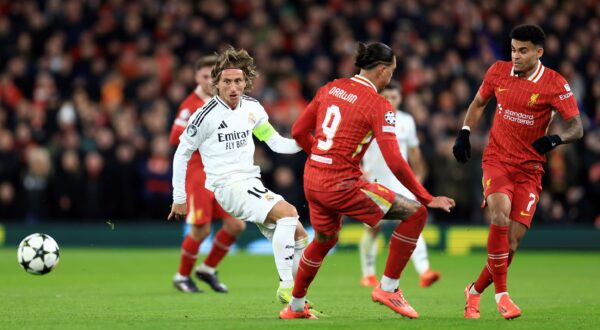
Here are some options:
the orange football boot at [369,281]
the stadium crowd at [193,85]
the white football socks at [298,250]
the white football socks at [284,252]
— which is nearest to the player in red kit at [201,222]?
the orange football boot at [369,281]

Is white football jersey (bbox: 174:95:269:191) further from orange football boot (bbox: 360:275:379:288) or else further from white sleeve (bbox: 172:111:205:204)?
orange football boot (bbox: 360:275:379:288)

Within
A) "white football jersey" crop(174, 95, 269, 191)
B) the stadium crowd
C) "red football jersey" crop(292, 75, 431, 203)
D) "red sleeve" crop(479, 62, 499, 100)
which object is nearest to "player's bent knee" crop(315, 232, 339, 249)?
"red football jersey" crop(292, 75, 431, 203)

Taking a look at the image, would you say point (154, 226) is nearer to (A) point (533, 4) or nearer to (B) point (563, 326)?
(A) point (533, 4)

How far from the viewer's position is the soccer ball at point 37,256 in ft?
34.4

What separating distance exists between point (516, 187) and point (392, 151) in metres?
1.62

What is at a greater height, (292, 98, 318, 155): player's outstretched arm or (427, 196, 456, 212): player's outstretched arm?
(292, 98, 318, 155): player's outstretched arm

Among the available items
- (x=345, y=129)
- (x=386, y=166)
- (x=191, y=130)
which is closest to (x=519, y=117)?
(x=345, y=129)

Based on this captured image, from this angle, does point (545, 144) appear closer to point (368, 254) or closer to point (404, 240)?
point (404, 240)

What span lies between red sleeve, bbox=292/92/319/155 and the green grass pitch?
1.56 metres

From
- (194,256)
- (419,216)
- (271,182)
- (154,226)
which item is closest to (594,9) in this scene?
(271,182)

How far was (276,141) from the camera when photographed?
10.1m

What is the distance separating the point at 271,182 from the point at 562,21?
26.2ft

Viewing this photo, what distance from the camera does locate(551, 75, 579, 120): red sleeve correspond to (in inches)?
374

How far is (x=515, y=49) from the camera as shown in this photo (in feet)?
31.8
